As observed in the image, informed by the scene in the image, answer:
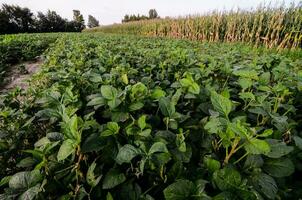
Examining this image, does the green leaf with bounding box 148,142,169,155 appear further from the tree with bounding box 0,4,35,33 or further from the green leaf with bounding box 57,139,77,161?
the tree with bounding box 0,4,35,33

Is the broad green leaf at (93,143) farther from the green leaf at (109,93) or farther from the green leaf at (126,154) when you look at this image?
the green leaf at (109,93)

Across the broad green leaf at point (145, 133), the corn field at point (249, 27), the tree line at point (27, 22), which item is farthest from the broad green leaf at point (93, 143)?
the tree line at point (27, 22)

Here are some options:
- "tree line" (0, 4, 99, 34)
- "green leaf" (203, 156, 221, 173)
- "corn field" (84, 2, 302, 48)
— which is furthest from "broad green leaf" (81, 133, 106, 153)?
"tree line" (0, 4, 99, 34)

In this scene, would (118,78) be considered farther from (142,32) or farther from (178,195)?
(142,32)

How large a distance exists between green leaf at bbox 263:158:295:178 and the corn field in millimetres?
7122

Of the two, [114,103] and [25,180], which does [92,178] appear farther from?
[114,103]

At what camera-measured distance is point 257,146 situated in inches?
32.7

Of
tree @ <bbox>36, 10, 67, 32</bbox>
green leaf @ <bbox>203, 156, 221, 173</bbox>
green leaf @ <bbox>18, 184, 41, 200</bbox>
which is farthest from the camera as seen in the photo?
tree @ <bbox>36, 10, 67, 32</bbox>

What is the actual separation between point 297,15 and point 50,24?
3739 centimetres

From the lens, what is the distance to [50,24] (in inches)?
1522

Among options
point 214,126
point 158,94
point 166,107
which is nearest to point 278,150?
point 214,126

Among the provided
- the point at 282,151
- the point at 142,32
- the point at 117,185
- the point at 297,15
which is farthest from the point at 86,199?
the point at 142,32

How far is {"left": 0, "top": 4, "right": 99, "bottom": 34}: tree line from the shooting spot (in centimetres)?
3316

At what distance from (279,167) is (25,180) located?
0.91 meters
